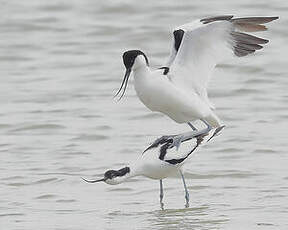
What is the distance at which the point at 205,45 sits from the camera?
9375 millimetres

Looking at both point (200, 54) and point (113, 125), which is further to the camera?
point (113, 125)

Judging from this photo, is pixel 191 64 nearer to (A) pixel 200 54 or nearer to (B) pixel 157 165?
(A) pixel 200 54

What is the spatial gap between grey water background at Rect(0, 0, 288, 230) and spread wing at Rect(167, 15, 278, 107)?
30.0 inches

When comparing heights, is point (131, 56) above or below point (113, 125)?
above

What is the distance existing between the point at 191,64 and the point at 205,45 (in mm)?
198

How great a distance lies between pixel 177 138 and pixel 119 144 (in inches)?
79.5

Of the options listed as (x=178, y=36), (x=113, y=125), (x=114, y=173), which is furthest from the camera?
(x=113, y=125)

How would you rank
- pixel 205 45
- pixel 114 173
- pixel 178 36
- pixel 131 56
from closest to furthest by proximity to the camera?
pixel 114 173 < pixel 131 56 < pixel 178 36 < pixel 205 45

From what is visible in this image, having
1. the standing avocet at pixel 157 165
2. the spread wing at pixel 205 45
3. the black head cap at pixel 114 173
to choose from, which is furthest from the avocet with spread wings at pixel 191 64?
the black head cap at pixel 114 173

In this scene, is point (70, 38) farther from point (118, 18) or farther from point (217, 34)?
point (217, 34)

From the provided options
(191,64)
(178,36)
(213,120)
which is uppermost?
(178,36)

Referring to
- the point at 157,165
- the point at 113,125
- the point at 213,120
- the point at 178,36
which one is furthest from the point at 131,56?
the point at 113,125

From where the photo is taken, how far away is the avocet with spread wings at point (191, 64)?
891 centimetres

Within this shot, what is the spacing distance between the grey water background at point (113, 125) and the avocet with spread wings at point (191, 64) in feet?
2.13
